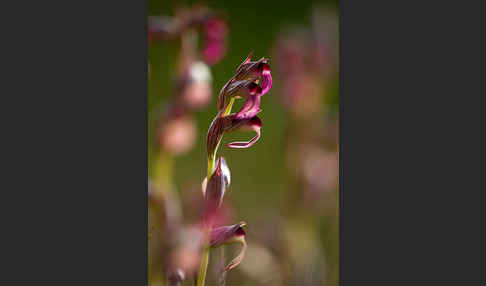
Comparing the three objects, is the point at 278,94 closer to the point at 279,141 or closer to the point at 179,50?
the point at 279,141

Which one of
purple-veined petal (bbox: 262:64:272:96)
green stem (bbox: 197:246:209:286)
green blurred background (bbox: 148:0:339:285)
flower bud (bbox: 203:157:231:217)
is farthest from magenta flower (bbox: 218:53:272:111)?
green stem (bbox: 197:246:209:286)

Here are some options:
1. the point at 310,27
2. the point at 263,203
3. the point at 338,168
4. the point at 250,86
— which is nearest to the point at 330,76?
the point at 310,27

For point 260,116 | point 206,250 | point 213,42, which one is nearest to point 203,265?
point 206,250

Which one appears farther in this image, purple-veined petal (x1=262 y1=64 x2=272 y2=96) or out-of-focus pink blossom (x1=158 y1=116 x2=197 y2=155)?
out-of-focus pink blossom (x1=158 y1=116 x2=197 y2=155)

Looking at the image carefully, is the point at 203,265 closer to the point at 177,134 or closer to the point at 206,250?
the point at 206,250

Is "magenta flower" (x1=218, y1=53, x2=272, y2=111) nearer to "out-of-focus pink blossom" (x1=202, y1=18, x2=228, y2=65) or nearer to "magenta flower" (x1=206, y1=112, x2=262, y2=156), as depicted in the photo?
"magenta flower" (x1=206, y1=112, x2=262, y2=156)

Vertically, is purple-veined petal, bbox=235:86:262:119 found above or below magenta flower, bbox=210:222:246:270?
above

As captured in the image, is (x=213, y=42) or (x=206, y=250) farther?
(x=213, y=42)

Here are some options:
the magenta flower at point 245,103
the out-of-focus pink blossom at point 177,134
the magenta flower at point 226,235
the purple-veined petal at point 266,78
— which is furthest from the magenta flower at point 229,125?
the out-of-focus pink blossom at point 177,134
